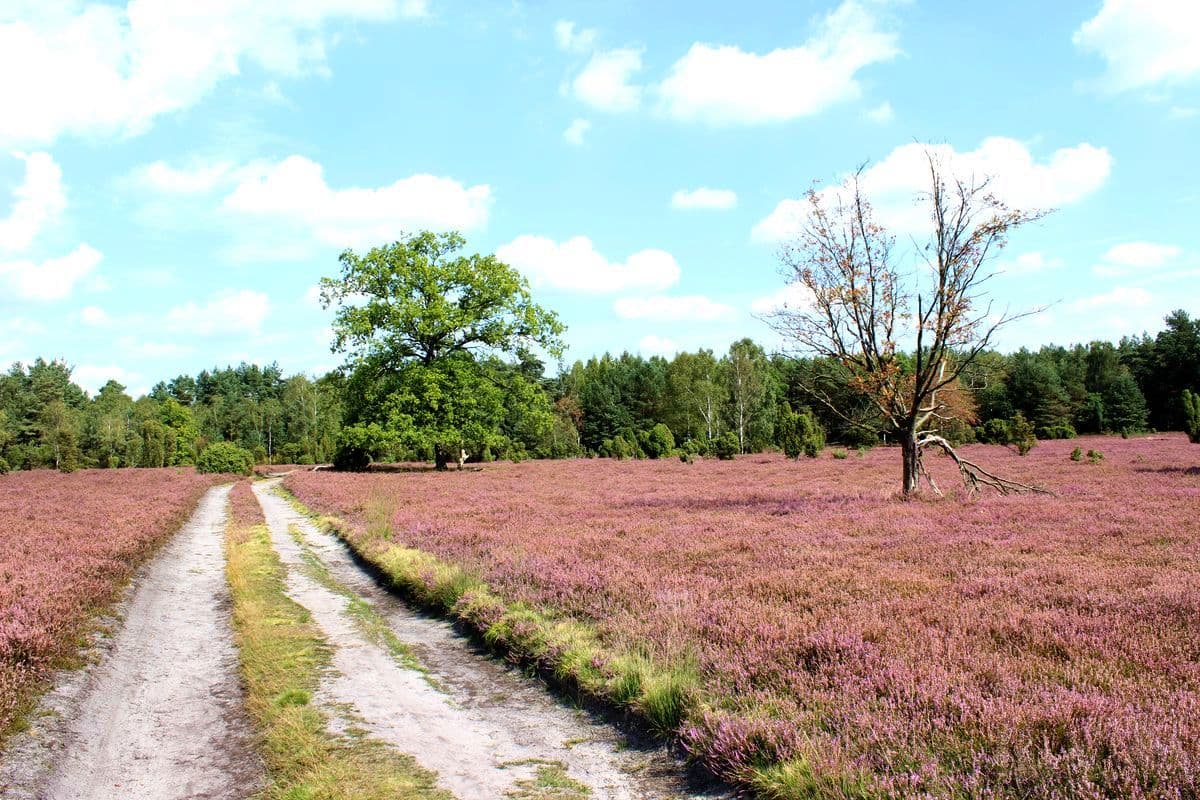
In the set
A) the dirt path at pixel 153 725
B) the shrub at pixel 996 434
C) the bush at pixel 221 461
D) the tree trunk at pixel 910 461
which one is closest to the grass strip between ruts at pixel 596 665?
the dirt path at pixel 153 725

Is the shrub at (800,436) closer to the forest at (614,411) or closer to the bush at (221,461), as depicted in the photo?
the forest at (614,411)

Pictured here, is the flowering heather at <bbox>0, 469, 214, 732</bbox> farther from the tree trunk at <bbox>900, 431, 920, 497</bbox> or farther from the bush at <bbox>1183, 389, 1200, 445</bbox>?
the bush at <bbox>1183, 389, 1200, 445</bbox>

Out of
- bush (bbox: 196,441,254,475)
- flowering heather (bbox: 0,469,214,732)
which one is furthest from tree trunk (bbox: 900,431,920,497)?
bush (bbox: 196,441,254,475)

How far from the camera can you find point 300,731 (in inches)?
234

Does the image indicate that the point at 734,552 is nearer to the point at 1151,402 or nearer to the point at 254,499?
the point at 254,499

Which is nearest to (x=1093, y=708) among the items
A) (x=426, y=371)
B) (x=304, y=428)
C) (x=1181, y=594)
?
(x=1181, y=594)

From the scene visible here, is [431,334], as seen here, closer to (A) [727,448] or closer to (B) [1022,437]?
(A) [727,448]

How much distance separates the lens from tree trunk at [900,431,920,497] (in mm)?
18797

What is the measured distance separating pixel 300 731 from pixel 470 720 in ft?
4.79

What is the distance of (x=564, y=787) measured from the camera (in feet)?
16.2

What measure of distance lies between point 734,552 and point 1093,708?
7.56 m

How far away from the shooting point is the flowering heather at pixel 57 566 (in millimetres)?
7375

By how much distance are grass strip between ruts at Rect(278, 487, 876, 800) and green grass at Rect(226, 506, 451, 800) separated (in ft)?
6.09

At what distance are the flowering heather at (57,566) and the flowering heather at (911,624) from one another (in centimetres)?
542
